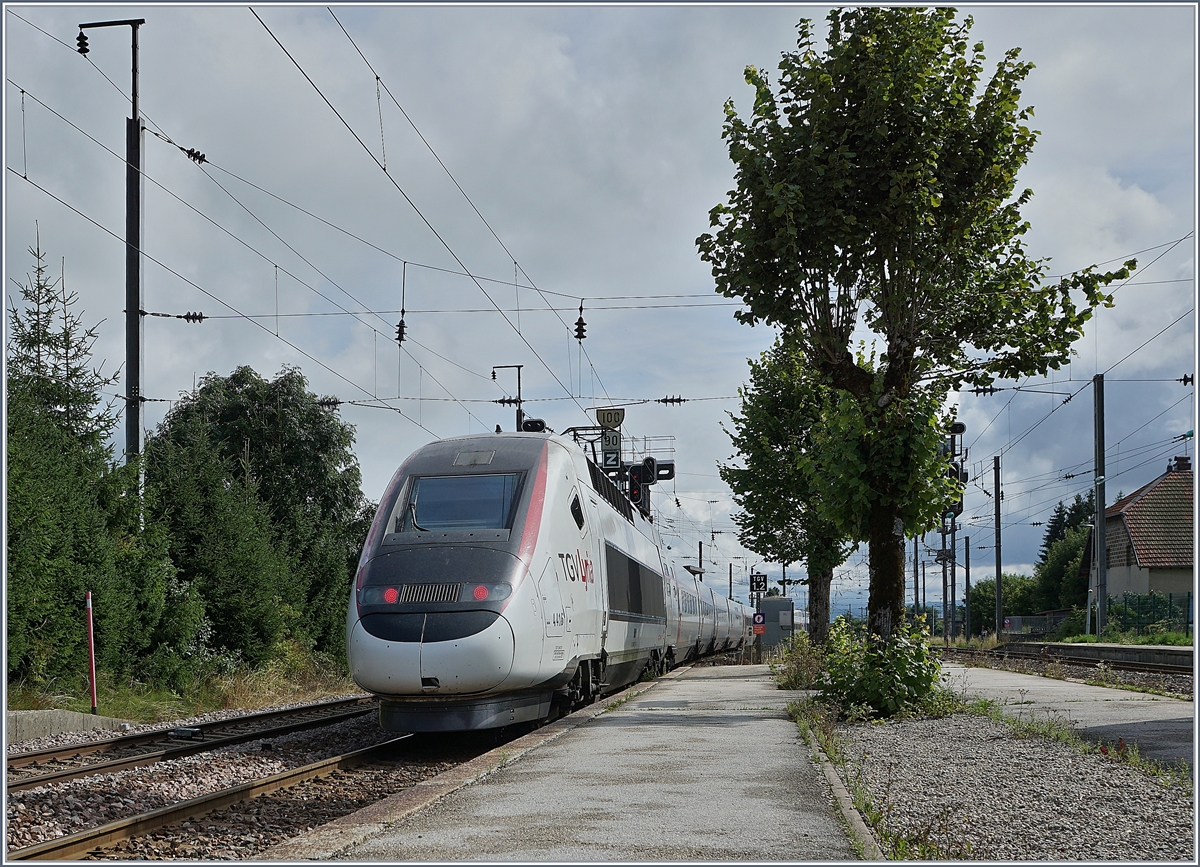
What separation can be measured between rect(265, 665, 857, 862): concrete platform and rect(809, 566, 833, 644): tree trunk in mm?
23596

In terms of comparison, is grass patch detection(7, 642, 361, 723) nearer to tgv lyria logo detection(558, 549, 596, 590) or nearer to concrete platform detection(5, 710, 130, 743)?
concrete platform detection(5, 710, 130, 743)

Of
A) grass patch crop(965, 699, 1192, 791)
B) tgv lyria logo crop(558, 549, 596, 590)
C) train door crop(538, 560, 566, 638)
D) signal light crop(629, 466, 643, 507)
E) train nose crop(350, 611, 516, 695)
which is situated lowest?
grass patch crop(965, 699, 1192, 791)

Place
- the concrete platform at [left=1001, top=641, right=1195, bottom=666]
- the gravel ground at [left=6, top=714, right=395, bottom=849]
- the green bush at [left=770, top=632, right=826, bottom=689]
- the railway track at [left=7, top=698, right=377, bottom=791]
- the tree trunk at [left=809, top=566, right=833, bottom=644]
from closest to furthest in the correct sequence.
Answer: the gravel ground at [left=6, top=714, right=395, bottom=849]
the railway track at [left=7, top=698, right=377, bottom=791]
the green bush at [left=770, top=632, right=826, bottom=689]
the concrete platform at [left=1001, top=641, right=1195, bottom=666]
the tree trunk at [left=809, top=566, right=833, bottom=644]

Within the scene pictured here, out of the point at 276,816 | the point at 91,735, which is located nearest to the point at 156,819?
the point at 276,816

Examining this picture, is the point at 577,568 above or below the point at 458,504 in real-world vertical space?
below

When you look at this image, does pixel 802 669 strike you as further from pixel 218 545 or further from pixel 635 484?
pixel 218 545

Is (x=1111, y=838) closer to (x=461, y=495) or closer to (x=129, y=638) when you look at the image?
(x=461, y=495)

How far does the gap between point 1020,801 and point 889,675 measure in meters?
6.35

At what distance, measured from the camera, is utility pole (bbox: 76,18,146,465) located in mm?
19969

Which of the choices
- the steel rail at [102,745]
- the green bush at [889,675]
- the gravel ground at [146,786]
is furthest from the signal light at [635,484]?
the gravel ground at [146,786]

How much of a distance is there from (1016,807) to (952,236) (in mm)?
9657

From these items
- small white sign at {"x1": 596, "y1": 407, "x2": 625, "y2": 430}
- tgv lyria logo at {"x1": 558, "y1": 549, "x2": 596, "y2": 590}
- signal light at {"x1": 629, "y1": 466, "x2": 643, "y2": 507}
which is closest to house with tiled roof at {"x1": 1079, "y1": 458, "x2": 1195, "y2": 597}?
small white sign at {"x1": 596, "y1": 407, "x2": 625, "y2": 430}

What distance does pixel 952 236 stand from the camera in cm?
1546

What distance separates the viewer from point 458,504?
12953 mm
